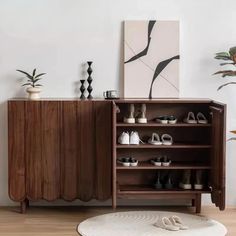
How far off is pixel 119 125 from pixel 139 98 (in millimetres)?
415

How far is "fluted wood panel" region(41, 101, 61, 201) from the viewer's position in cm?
441

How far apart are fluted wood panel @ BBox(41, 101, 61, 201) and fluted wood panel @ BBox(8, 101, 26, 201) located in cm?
18

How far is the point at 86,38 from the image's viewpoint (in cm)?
469

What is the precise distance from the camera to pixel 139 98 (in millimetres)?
4648

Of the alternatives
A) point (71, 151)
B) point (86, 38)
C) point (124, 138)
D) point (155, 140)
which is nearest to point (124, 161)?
point (124, 138)

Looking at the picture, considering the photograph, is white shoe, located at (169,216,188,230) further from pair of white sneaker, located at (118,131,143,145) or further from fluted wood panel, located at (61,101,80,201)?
fluted wood panel, located at (61,101,80,201)

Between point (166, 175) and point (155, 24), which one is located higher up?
point (155, 24)

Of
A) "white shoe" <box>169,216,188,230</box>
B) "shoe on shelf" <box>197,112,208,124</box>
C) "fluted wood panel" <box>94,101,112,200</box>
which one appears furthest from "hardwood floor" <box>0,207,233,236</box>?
"shoe on shelf" <box>197,112,208,124</box>

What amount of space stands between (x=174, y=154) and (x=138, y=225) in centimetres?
100

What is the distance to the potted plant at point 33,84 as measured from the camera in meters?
4.50

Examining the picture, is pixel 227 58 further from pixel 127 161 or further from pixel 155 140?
pixel 127 161

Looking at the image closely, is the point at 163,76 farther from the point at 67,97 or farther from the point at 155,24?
the point at 67,97

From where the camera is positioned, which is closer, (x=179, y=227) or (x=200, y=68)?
(x=179, y=227)

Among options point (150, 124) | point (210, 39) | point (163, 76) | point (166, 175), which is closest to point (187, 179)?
point (166, 175)
